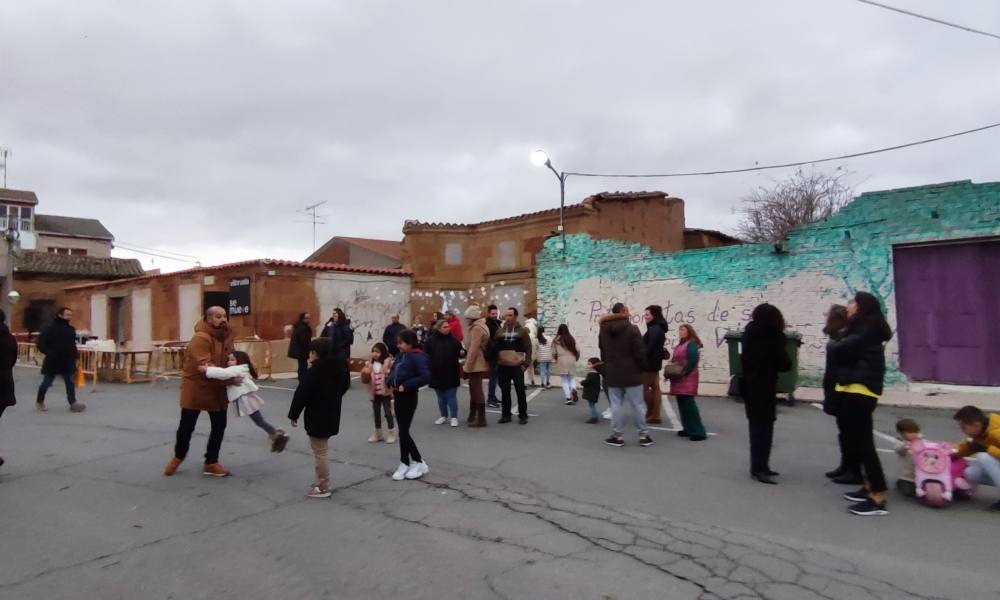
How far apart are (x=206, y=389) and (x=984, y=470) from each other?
687 centimetres

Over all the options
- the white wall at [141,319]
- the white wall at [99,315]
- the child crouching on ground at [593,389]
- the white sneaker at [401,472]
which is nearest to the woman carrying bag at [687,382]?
the child crouching on ground at [593,389]

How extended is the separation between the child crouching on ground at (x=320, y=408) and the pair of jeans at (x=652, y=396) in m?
4.72

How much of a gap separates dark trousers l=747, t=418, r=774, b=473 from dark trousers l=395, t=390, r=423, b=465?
3235 millimetres

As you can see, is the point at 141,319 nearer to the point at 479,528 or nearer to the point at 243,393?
the point at 243,393

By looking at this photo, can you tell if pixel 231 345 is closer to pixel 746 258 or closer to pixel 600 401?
pixel 600 401

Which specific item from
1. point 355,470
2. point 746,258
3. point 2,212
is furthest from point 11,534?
point 2,212

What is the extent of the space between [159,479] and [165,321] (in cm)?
1708

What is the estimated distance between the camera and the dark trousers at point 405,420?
19.7 ft

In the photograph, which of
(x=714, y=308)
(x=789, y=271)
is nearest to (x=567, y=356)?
(x=714, y=308)

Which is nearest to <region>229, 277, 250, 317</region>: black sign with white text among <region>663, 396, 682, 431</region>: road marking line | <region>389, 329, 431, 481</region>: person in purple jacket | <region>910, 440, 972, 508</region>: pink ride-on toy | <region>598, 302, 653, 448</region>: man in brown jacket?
<region>663, 396, 682, 431</region>: road marking line

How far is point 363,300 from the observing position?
19141 millimetres

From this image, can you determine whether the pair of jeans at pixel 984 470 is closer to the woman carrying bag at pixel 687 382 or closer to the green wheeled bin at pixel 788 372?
the woman carrying bag at pixel 687 382

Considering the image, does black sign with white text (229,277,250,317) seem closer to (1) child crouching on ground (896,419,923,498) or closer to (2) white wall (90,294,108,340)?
(2) white wall (90,294,108,340)

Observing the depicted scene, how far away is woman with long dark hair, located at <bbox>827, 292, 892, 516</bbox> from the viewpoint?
4.97m
